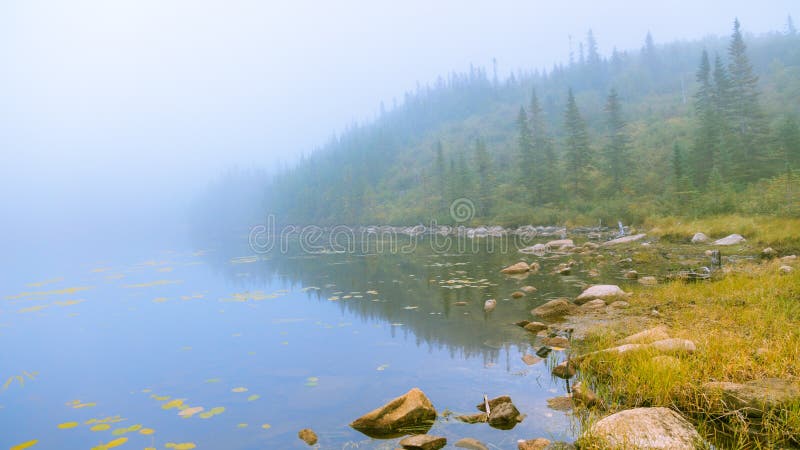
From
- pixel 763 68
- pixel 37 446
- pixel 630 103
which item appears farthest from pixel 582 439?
pixel 763 68

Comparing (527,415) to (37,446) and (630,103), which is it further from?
(630,103)

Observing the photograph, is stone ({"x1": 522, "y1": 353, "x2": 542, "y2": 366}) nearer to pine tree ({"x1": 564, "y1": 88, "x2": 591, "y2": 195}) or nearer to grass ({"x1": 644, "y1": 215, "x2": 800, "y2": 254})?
grass ({"x1": 644, "y1": 215, "x2": 800, "y2": 254})

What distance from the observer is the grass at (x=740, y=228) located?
19.3 metres

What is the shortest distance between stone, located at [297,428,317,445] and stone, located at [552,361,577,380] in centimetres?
443

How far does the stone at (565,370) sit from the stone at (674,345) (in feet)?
4.64

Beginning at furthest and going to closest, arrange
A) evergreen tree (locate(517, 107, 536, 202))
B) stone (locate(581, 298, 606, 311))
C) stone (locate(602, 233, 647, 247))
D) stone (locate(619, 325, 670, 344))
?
1. evergreen tree (locate(517, 107, 536, 202))
2. stone (locate(602, 233, 647, 247))
3. stone (locate(581, 298, 606, 311))
4. stone (locate(619, 325, 670, 344))

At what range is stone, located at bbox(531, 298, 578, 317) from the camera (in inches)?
474

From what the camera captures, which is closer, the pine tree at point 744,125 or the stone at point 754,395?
the stone at point 754,395

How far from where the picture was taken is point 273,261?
110 ft

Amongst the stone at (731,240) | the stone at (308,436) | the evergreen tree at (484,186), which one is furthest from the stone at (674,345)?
the evergreen tree at (484,186)

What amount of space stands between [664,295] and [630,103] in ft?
→ 342

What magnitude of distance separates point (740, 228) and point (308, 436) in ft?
85.6

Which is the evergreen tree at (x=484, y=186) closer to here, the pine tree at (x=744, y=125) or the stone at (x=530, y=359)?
the pine tree at (x=744, y=125)

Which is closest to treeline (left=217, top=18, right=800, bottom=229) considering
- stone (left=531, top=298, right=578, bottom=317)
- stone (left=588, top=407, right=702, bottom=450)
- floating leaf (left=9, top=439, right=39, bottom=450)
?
stone (left=531, top=298, right=578, bottom=317)
